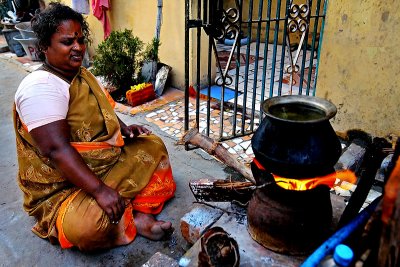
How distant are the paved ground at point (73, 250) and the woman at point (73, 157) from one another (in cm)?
8

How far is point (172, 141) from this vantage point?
3982 millimetres

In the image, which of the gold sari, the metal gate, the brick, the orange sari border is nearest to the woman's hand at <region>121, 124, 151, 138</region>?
the gold sari

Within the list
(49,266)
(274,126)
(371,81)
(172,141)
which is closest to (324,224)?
(274,126)

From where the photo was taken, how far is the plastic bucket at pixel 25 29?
700cm

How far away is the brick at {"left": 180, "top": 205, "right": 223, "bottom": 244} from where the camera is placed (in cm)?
226

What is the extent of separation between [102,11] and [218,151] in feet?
13.9

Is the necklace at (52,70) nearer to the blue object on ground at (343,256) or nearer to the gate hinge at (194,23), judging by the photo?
the gate hinge at (194,23)

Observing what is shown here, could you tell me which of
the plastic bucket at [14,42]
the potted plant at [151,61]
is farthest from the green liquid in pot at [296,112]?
the plastic bucket at [14,42]

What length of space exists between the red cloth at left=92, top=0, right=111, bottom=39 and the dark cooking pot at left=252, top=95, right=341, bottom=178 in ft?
16.1

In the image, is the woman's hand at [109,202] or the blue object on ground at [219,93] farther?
the blue object on ground at [219,93]

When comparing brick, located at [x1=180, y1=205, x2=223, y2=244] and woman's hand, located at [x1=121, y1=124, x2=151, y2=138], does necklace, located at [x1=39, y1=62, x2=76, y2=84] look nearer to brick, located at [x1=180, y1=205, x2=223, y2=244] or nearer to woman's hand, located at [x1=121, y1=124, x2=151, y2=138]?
woman's hand, located at [x1=121, y1=124, x2=151, y2=138]

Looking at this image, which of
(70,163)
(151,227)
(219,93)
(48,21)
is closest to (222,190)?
(151,227)

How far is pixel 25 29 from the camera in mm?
7422

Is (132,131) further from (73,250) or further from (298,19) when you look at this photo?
(298,19)
